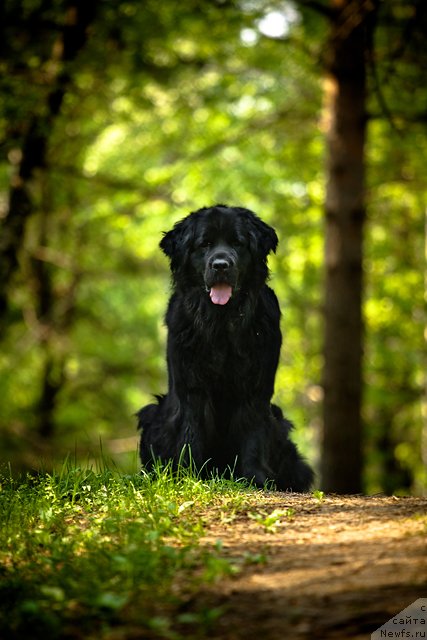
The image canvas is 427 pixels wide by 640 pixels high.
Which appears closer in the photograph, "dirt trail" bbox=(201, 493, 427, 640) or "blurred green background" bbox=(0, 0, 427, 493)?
"dirt trail" bbox=(201, 493, 427, 640)

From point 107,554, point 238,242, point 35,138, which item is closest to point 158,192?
point 35,138

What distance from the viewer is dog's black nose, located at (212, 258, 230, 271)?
6117mm

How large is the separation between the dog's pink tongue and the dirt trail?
1878 mm

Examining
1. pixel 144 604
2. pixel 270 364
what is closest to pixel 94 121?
pixel 270 364

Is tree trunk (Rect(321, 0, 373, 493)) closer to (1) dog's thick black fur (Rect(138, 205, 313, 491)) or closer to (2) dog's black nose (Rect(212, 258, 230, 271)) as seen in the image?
(1) dog's thick black fur (Rect(138, 205, 313, 491))

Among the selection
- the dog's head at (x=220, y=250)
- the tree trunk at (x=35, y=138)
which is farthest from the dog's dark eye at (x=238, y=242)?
the tree trunk at (x=35, y=138)

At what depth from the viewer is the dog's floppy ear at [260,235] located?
647 centimetres

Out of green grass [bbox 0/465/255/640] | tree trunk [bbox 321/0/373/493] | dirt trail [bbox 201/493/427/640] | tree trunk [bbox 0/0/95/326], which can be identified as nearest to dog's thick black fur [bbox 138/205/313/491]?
green grass [bbox 0/465/255/640]

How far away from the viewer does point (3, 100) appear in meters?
11.0

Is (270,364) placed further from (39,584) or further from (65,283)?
(65,283)

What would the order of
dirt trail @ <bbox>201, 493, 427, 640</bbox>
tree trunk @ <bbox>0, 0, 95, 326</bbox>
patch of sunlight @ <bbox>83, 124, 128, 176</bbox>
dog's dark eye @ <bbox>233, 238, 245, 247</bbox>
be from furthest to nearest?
patch of sunlight @ <bbox>83, 124, 128, 176</bbox> < tree trunk @ <bbox>0, 0, 95, 326</bbox> < dog's dark eye @ <bbox>233, 238, 245, 247</bbox> < dirt trail @ <bbox>201, 493, 427, 640</bbox>

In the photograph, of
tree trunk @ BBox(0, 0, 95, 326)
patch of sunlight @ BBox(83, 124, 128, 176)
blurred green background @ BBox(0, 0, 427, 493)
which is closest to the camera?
tree trunk @ BBox(0, 0, 95, 326)

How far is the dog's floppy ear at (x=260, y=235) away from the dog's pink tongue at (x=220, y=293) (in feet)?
1.44

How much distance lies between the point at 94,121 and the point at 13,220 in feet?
17.9
